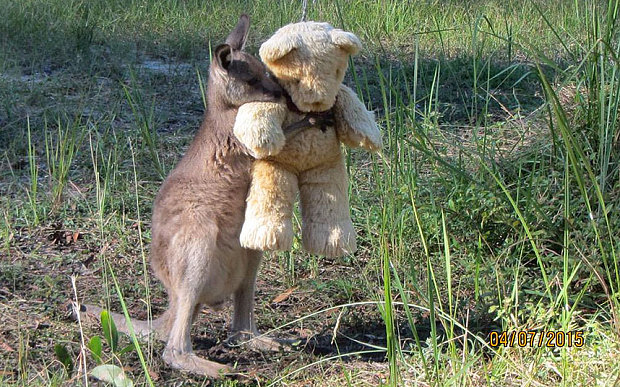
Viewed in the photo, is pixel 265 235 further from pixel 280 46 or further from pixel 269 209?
pixel 280 46

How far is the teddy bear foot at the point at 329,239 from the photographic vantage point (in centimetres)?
322

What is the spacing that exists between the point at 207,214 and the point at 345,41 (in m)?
0.85

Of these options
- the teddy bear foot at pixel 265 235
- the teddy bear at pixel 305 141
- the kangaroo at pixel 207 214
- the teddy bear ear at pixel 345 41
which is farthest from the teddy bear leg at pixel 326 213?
the teddy bear ear at pixel 345 41

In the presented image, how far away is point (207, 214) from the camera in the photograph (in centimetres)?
329

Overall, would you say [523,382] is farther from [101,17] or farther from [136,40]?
[101,17]

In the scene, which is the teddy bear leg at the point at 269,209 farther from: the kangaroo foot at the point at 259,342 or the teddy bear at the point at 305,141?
the kangaroo foot at the point at 259,342

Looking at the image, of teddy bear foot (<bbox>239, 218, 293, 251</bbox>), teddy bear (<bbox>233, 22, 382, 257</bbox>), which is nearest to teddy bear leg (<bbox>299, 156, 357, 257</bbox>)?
teddy bear (<bbox>233, 22, 382, 257</bbox>)

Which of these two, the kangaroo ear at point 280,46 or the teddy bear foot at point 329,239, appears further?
the teddy bear foot at point 329,239

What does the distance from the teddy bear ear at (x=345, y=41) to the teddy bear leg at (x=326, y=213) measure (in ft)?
1.54

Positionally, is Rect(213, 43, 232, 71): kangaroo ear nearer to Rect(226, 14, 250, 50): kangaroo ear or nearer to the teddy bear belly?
Rect(226, 14, 250, 50): kangaroo ear

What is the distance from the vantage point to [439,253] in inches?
165

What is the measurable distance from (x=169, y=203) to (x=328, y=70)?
860mm

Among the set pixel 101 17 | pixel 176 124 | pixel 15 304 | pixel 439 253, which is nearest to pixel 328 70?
pixel 439 253
